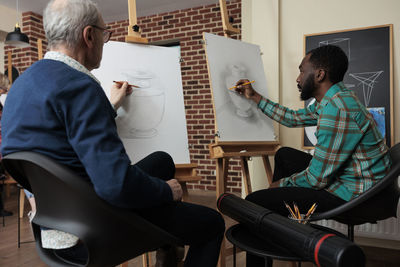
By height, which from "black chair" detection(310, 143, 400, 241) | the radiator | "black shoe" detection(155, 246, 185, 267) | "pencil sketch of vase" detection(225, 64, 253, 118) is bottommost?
the radiator

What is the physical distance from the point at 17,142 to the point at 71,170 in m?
0.19

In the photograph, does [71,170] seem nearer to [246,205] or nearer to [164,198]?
[164,198]

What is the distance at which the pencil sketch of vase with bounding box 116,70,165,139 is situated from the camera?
5.99ft

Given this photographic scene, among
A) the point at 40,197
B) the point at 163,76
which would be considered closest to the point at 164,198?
the point at 40,197

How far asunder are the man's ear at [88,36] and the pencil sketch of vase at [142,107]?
0.76 metres

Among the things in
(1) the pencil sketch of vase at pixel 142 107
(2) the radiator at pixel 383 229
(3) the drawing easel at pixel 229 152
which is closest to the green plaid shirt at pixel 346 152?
(3) the drawing easel at pixel 229 152

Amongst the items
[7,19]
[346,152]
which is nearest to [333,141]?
[346,152]

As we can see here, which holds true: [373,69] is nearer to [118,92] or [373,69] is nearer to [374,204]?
[374,204]

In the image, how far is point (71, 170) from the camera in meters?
0.89

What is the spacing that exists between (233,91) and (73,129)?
1.47 meters

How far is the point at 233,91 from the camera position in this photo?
221 centimetres

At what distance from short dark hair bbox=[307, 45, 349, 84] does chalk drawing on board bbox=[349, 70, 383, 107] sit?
3.01ft

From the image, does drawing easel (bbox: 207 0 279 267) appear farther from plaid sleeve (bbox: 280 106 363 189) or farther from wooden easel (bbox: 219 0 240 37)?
plaid sleeve (bbox: 280 106 363 189)

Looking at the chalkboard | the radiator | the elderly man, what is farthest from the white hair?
the radiator
